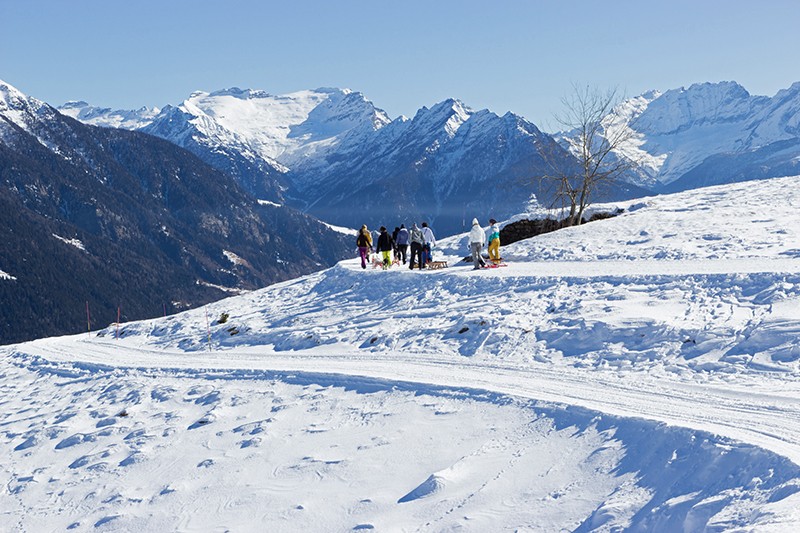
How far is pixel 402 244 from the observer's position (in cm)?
3266

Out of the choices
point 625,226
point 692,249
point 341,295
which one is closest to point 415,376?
point 341,295

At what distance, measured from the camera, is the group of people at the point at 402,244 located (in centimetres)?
3038

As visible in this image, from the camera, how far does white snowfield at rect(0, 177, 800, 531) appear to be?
33.4 ft

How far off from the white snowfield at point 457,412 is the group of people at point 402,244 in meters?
4.06

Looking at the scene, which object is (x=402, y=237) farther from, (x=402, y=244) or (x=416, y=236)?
(x=416, y=236)

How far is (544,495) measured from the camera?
10414 mm

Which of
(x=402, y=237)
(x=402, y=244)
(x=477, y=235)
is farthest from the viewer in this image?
(x=402, y=244)

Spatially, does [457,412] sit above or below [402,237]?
below

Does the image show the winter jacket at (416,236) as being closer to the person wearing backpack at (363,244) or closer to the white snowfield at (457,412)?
the person wearing backpack at (363,244)

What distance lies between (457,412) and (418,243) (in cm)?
1688

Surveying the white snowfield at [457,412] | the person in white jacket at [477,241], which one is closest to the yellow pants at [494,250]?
the person in white jacket at [477,241]

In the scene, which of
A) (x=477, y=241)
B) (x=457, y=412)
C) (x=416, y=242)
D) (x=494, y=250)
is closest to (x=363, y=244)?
(x=416, y=242)

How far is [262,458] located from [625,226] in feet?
82.4

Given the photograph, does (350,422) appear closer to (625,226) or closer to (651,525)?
(651,525)
